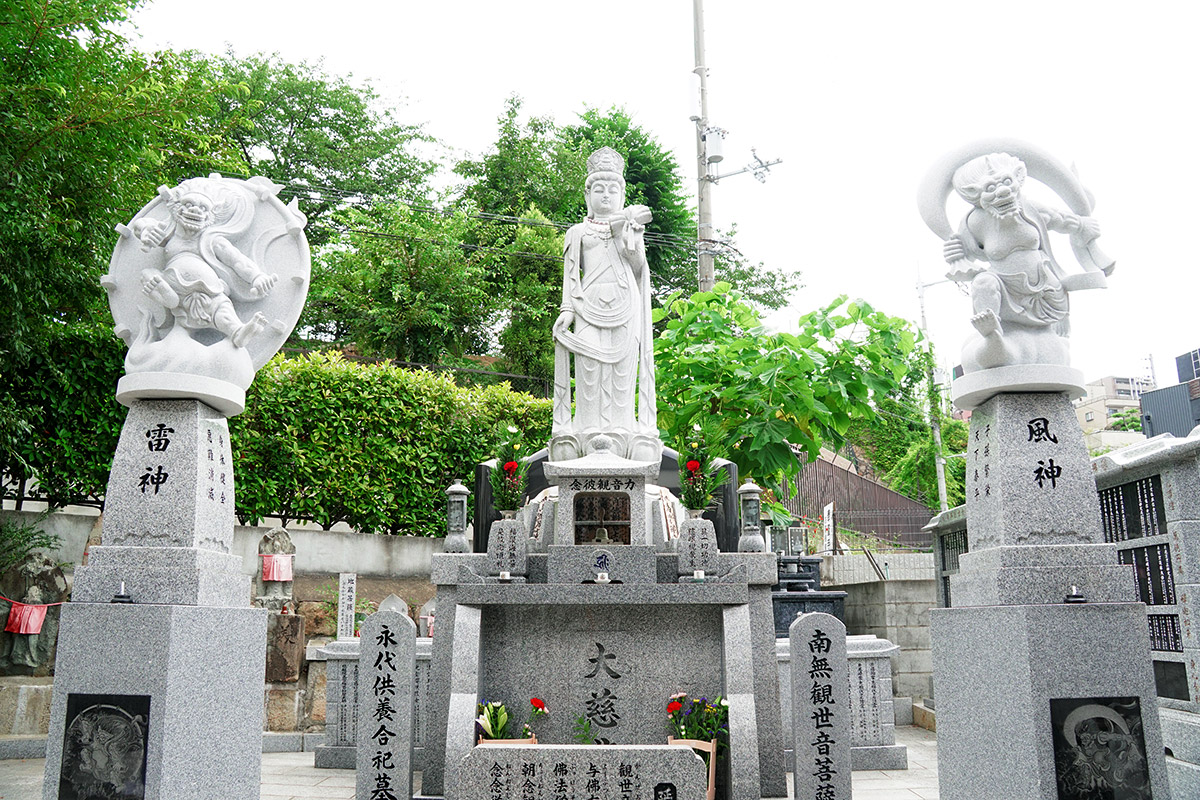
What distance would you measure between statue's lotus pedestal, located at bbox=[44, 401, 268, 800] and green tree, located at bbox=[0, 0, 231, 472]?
3755 mm

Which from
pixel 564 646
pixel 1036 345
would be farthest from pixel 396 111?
pixel 1036 345

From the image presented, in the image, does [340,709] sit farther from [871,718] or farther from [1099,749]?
[1099,749]

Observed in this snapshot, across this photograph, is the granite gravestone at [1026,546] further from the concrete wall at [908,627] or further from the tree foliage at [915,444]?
the tree foliage at [915,444]

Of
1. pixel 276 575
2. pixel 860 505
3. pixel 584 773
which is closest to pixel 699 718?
pixel 584 773

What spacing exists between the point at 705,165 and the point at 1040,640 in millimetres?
13175

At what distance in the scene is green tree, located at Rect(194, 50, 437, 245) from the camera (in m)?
20.6

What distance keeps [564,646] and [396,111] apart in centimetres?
1818

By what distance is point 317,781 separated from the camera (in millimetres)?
8062

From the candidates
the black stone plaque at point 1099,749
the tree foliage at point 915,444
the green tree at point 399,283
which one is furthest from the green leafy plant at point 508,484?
the tree foliage at point 915,444

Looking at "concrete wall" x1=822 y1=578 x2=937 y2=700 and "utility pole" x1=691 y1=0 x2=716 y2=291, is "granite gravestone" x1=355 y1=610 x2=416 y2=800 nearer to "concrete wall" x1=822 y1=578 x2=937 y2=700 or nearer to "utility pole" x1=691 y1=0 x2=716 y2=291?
"concrete wall" x1=822 y1=578 x2=937 y2=700

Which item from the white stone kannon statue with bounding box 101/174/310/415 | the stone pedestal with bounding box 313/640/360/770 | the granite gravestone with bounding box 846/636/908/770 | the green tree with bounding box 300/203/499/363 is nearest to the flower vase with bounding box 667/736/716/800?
the granite gravestone with bounding box 846/636/908/770

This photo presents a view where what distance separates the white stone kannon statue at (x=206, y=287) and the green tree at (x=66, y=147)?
284 centimetres

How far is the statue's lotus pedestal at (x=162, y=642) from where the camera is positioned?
4.72 m

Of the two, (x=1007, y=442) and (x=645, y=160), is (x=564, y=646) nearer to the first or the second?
(x=1007, y=442)
